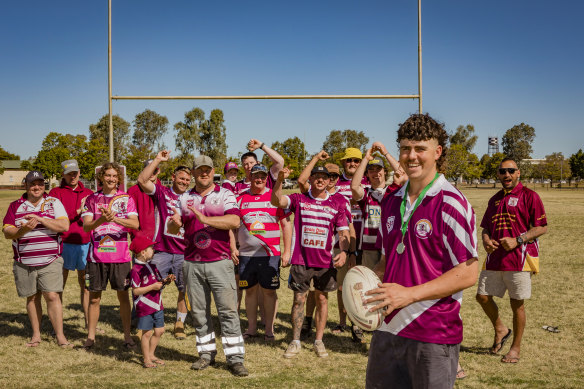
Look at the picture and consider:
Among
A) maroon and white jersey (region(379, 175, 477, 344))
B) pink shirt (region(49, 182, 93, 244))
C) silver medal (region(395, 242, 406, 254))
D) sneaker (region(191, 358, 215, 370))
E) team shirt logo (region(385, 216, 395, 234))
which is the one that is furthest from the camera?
pink shirt (region(49, 182, 93, 244))

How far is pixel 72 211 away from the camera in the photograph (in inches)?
280

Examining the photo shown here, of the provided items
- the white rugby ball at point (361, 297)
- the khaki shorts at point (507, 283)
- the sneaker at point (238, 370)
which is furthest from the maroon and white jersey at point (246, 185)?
the white rugby ball at point (361, 297)

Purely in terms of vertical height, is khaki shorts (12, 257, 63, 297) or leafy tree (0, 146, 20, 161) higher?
leafy tree (0, 146, 20, 161)

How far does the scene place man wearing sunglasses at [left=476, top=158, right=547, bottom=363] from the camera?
18.4ft

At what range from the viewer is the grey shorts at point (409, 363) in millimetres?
2494

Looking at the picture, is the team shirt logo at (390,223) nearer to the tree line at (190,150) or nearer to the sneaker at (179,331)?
the sneaker at (179,331)

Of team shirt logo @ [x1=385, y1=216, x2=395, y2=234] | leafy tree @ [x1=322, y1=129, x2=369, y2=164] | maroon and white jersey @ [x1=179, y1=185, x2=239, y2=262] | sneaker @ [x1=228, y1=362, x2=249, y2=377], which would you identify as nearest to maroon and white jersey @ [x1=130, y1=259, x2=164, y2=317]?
maroon and white jersey @ [x1=179, y1=185, x2=239, y2=262]

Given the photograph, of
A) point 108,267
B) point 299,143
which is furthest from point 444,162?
point 299,143

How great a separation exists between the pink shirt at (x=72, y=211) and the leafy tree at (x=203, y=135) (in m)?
70.6

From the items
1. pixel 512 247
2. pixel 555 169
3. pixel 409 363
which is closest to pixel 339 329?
pixel 512 247

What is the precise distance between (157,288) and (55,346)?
206 centimetres

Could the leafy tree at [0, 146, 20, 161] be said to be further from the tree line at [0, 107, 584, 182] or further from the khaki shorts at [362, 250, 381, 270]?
the khaki shorts at [362, 250, 381, 270]

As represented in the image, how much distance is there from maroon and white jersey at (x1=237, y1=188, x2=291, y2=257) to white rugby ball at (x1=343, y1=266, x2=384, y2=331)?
354 cm

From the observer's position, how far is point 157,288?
5.45 meters
